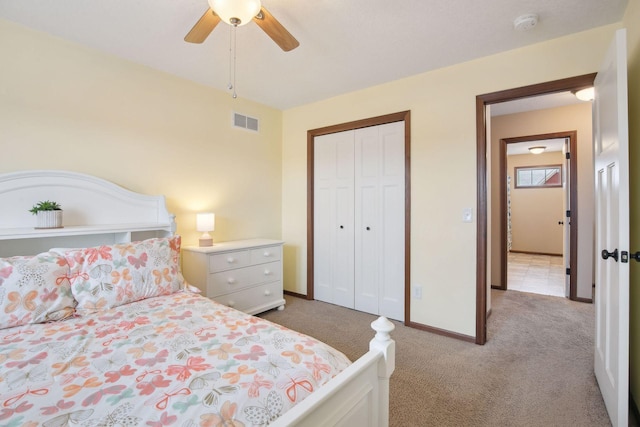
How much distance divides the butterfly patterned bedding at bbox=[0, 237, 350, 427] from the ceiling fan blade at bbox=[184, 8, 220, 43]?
1.36 m

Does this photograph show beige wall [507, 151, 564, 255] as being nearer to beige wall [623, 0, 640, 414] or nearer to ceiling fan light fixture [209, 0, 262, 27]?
beige wall [623, 0, 640, 414]

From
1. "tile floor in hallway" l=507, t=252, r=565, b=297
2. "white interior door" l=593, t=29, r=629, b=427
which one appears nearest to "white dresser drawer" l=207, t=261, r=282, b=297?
"white interior door" l=593, t=29, r=629, b=427

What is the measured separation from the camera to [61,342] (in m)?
1.32

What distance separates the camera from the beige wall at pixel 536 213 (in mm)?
7055

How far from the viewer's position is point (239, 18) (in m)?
1.48

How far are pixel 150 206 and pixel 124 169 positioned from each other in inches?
→ 14.6

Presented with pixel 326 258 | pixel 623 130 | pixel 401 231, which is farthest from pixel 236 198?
pixel 623 130

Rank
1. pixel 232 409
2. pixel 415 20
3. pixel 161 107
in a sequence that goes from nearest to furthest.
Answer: pixel 232 409 < pixel 415 20 < pixel 161 107

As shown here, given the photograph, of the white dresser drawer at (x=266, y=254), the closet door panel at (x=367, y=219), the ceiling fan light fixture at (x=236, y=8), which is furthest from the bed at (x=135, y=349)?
the closet door panel at (x=367, y=219)

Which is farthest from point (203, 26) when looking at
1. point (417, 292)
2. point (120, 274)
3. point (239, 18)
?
point (417, 292)

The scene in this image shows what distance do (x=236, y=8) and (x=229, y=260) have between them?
2.11 meters

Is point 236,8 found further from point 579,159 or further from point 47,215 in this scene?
point 579,159

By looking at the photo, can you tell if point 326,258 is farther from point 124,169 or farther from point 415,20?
point 415,20

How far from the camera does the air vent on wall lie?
3430 millimetres
